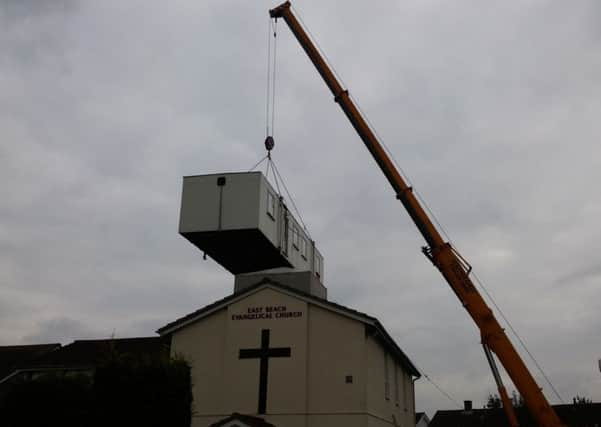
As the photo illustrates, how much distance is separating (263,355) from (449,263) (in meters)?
7.47

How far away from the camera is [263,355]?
2344 centimetres

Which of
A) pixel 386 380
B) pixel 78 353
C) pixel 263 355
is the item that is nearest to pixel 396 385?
pixel 386 380

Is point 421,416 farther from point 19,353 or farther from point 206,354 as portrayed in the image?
point 206,354

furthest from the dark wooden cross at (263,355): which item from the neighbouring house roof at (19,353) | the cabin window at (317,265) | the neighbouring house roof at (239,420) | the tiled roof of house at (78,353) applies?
the neighbouring house roof at (19,353)

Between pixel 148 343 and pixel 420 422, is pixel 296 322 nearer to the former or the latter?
pixel 148 343

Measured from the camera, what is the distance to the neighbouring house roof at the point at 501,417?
47406 millimetres

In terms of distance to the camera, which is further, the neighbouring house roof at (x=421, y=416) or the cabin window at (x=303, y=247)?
the neighbouring house roof at (x=421, y=416)

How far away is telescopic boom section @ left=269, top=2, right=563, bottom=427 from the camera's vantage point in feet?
69.9

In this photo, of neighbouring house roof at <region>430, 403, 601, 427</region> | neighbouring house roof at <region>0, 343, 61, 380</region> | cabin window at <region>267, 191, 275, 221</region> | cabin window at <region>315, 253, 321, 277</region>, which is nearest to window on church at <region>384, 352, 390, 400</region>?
cabin window at <region>315, 253, 321, 277</region>

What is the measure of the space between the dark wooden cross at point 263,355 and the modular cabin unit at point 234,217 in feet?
10.9

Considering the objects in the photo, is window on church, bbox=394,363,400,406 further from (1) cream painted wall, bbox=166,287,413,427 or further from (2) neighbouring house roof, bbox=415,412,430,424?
(2) neighbouring house roof, bbox=415,412,430,424

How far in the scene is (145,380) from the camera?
1472 cm

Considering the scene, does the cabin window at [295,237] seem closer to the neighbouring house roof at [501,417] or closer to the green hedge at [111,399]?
the green hedge at [111,399]

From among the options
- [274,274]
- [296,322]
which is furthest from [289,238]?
[296,322]
